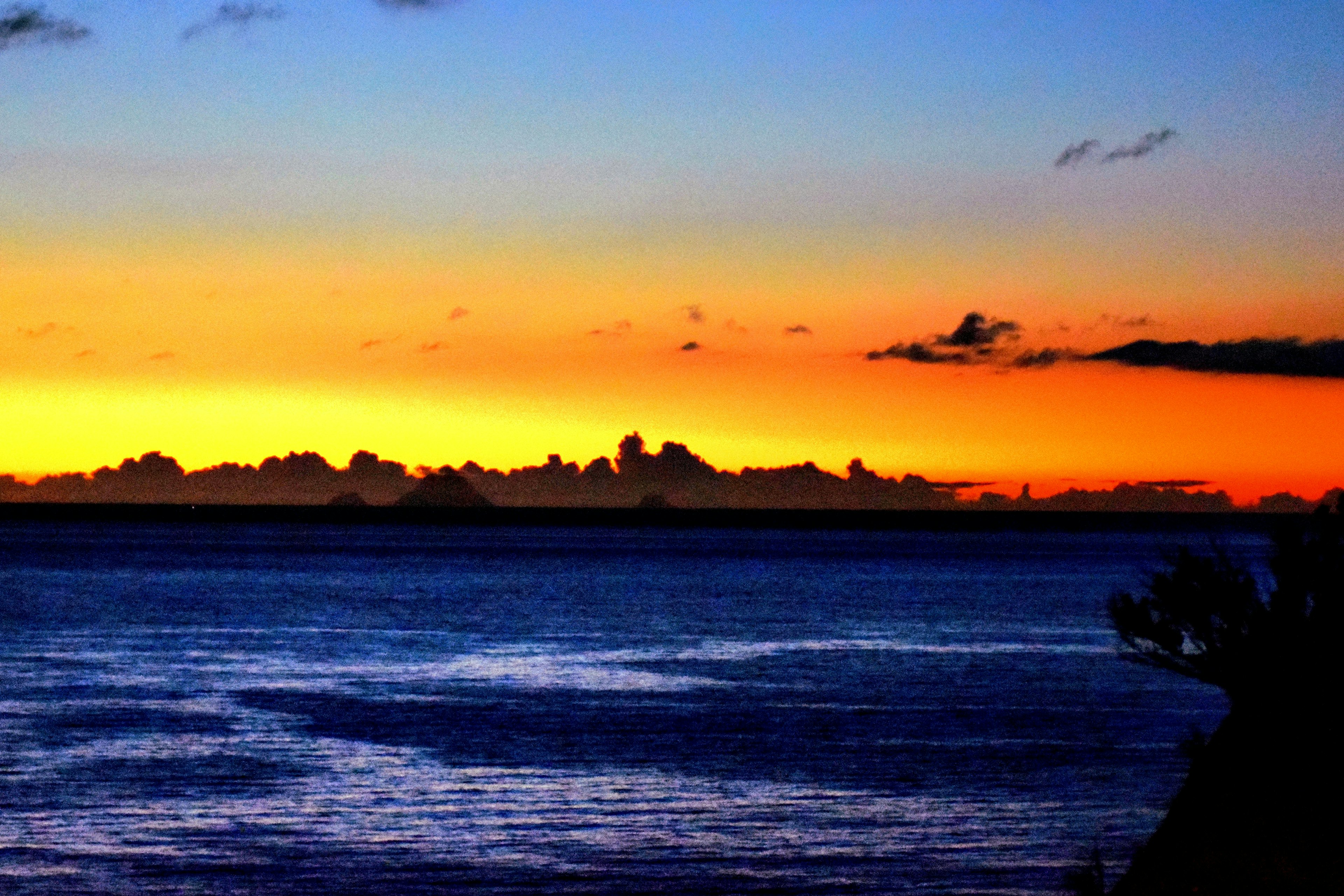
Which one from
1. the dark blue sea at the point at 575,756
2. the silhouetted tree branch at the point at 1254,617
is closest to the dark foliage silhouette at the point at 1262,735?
the silhouetted tree branch at the point at 1254,617

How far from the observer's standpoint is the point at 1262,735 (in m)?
14.7

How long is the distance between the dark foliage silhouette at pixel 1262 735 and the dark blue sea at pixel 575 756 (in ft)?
18.1

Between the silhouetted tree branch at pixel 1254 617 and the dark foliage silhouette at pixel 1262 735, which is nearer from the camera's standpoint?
the dark foliage silhouette at pixel 1262 735

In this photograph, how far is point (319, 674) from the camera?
51000mm

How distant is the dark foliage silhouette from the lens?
1361 cm

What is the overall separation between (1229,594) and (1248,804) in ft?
12.6

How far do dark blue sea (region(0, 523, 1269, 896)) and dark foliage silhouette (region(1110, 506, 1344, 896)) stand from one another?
552cm

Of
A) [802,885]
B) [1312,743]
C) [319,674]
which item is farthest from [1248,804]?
[319,674]

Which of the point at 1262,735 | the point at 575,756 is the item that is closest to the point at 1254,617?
the point at 1262,735

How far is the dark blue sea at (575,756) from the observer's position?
22.7 meters

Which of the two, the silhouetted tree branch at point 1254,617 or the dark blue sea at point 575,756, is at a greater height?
the silhouetted tree branch at point 1254,617

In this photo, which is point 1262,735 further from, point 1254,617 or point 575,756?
point 575,756

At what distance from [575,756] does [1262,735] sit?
756 inches

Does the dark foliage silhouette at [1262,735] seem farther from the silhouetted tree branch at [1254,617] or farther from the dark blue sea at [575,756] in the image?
the dark blue sea at [575,756]
